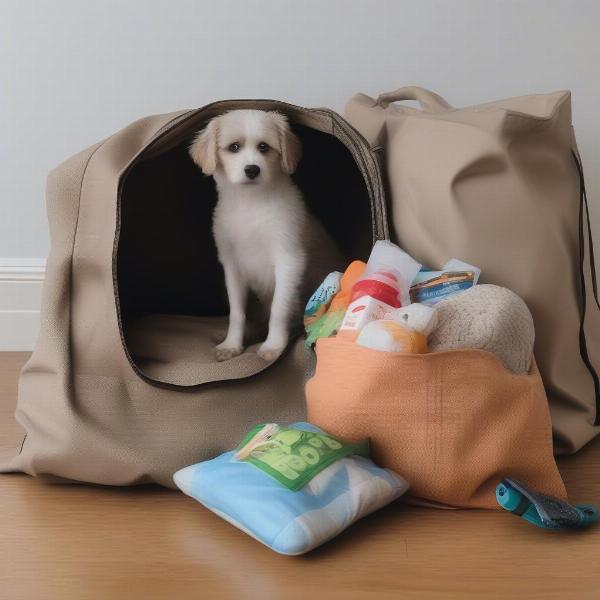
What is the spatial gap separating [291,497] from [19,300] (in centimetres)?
150

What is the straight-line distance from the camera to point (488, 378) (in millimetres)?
1386

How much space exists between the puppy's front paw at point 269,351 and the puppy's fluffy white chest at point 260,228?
20 centimetres

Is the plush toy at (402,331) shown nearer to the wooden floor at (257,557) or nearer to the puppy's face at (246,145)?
the wooden floor at (257,557)

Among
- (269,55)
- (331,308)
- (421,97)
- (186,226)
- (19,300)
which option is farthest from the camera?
(19,300)

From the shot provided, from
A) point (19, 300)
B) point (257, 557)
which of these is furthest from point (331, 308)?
point (19, 300)

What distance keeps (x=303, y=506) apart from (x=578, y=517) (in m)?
0.46

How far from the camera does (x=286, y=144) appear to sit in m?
1.83

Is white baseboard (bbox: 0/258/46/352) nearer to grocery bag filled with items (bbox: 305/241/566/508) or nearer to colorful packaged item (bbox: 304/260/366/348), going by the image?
colorful packaged item (bbox: 304/260/366/348)

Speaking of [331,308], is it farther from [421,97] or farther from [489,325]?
[421,97]

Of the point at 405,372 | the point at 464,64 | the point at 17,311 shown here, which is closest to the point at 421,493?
the point at 405,372

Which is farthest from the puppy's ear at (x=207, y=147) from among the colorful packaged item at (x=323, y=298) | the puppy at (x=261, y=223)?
the colorful packaged item at (x=323, y=298)

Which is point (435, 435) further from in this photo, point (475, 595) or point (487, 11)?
point (487, 11)

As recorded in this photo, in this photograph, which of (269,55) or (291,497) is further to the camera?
(269,55)

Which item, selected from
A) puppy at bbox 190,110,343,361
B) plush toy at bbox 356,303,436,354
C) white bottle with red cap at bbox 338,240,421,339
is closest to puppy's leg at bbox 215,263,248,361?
puppy at bbox 190,110,343,361
